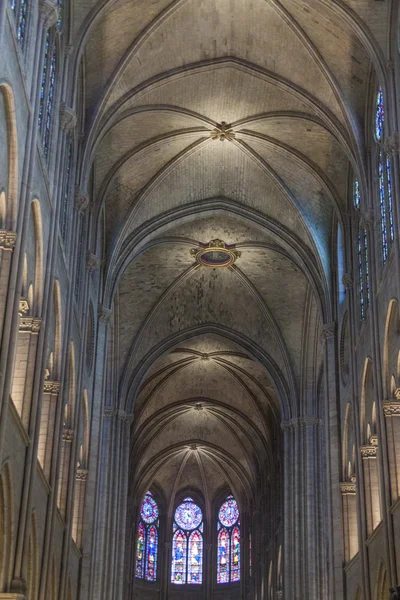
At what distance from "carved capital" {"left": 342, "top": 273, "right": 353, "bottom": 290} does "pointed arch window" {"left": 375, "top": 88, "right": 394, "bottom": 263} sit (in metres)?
4.23

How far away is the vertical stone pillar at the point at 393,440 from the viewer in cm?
2302

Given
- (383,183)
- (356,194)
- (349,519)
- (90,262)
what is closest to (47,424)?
(90,262)

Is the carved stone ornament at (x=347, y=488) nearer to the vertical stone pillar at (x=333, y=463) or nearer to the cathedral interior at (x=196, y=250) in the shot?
the cathedral interior at (x=196, y=250)

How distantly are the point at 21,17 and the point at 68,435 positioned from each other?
38.9 ft

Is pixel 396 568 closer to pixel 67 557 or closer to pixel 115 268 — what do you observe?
pixel 67 557

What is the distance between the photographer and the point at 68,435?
1049 inches

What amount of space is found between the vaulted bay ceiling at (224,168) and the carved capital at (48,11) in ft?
12.7

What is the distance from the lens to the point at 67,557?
25.2 meters

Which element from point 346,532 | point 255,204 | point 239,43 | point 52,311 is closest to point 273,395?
point 255,204

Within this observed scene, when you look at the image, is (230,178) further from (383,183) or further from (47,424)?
(47,424)

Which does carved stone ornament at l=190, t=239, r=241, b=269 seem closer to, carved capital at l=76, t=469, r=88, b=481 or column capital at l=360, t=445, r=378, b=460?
carved capital at l=76, t=469, r=88, b=481

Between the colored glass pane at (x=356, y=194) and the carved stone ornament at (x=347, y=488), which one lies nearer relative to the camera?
the colored glass pane at (x=356, y=194)

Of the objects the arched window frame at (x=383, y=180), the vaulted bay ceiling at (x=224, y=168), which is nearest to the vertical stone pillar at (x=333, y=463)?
the vaulted bay ceiling at (x=224, y=168)

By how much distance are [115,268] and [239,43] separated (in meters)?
9.81
